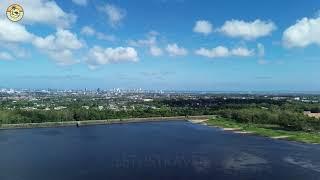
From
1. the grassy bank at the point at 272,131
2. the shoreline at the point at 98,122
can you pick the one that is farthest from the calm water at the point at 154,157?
the shoreline at the point at 98,122

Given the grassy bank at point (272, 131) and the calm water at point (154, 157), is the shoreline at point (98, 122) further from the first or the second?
the calm water at point (154, 157)

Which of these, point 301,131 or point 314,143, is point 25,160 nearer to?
point 314,143

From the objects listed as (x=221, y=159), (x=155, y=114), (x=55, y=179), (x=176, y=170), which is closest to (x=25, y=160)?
(x=55, y=179)

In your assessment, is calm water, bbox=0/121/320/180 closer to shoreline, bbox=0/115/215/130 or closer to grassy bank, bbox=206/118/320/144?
grassy bank, bbox=206/118/320/144

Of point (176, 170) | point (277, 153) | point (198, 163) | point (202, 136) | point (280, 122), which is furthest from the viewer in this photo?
point (280, 122)

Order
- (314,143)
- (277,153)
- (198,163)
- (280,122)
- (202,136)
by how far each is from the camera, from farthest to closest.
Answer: (280,122), (202,136), (314,143), (277,153), (198,163)

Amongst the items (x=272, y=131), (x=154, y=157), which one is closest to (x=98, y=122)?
(x=272, y=131)
